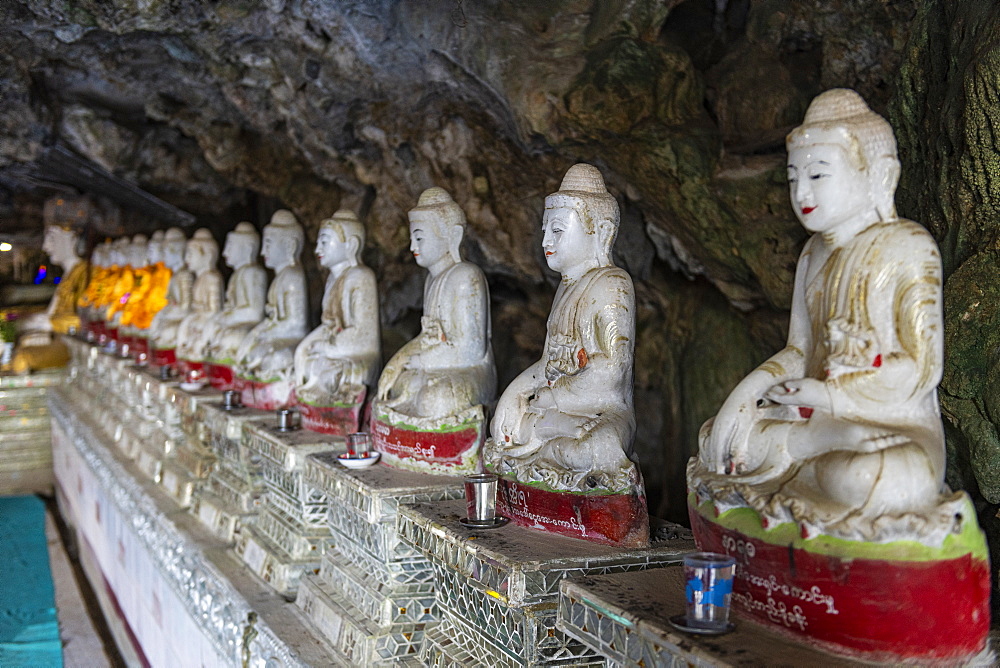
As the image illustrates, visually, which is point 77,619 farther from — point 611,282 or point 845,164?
point 845,164

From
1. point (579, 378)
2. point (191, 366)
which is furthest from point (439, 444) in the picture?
point (191, 366)

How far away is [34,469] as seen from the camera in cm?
1176

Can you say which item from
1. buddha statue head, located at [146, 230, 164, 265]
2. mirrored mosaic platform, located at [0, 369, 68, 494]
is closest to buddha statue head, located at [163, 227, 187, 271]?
buddha statue head, located at [146, 230, 164, 265]

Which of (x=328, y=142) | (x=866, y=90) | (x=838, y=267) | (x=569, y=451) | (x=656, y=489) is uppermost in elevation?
(x=328, y=142)

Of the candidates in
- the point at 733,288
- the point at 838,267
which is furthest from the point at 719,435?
the point at 733,288

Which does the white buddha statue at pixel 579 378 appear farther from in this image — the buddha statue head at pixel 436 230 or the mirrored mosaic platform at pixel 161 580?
the mirrored mosaic platform at pixel 161 580

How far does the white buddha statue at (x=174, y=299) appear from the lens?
8172 millimetres

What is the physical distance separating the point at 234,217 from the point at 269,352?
764cm

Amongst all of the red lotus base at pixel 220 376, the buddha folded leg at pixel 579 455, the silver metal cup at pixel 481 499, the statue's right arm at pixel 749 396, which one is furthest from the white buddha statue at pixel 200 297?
the statue's right arm at pixel 749 396

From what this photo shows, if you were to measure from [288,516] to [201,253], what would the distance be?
13.4 feet

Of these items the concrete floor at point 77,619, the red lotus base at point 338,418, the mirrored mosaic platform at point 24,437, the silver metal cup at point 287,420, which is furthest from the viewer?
the mirrored mosaic platform at point 24,437

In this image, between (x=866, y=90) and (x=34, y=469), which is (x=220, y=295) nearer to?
(x=866, y=90)

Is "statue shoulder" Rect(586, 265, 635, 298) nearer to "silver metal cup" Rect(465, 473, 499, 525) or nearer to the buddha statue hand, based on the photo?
"silver metal cup" Rect(465, 473, 499, 525)

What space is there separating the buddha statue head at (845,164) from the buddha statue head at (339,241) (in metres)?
3.24
